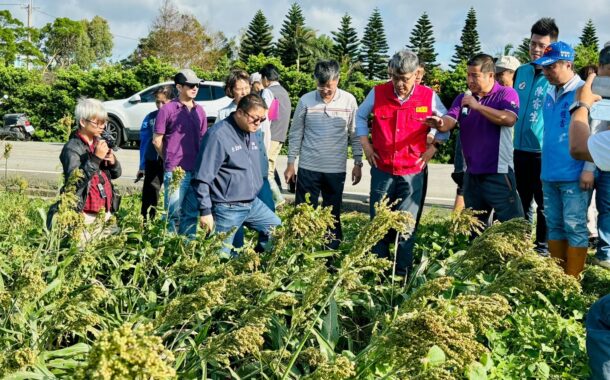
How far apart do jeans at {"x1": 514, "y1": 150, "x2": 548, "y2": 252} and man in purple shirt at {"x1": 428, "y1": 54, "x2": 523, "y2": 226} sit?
749 mm

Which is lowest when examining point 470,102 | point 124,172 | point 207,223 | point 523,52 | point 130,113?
point 124,172

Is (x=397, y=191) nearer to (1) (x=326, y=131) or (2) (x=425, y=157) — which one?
(2) (x=425, y=157)

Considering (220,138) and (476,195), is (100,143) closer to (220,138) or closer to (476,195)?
(220,138)

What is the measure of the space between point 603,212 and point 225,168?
9.14 ft

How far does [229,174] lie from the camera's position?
493 cm

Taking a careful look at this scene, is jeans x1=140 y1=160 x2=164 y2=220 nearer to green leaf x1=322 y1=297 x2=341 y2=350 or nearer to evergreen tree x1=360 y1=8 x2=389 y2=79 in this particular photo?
green leaf x1=322 y1=297 x2=341 y2=350

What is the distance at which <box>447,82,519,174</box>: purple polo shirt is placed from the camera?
5227 mm

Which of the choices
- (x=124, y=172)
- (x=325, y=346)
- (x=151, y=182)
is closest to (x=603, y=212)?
(x=325, y=346)

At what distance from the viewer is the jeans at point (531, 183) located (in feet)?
19.6

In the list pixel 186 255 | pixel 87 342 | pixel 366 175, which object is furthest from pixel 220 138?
pixel 366 175

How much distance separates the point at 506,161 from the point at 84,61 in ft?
209

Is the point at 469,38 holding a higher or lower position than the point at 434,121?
higher

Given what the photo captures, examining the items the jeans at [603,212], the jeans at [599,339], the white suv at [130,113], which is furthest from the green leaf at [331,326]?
the white suv at [130,113]

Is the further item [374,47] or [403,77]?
[374,47]
